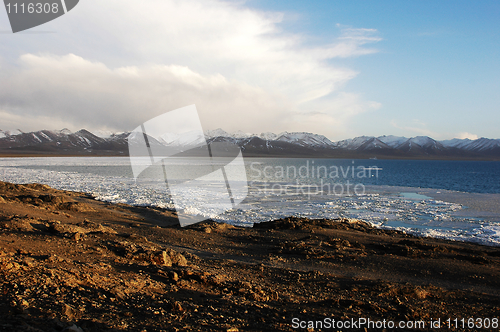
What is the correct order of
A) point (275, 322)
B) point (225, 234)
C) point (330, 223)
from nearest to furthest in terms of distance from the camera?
point (275, 322) < point (225, 234) < point (330, 223)

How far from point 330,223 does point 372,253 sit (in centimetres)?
400

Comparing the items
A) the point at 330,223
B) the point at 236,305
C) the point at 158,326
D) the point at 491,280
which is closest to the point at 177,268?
the point at 236,305

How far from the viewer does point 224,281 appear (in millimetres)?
5402

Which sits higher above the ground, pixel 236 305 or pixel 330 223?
pixel 236 305

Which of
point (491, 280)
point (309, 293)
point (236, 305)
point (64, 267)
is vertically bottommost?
point (491, 280)

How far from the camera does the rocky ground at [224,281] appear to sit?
143 inches

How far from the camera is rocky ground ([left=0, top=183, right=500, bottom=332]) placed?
3.62 meters

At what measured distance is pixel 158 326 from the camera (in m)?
3.41

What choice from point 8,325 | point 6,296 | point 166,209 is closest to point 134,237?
point 6,296

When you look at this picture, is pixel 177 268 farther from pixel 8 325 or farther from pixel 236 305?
pixel 8 325

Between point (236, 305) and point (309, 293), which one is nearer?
point (236, 305)

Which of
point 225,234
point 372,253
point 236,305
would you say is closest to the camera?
point 236,305

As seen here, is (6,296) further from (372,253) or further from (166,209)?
(166,209)

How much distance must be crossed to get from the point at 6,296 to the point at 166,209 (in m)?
12.6
